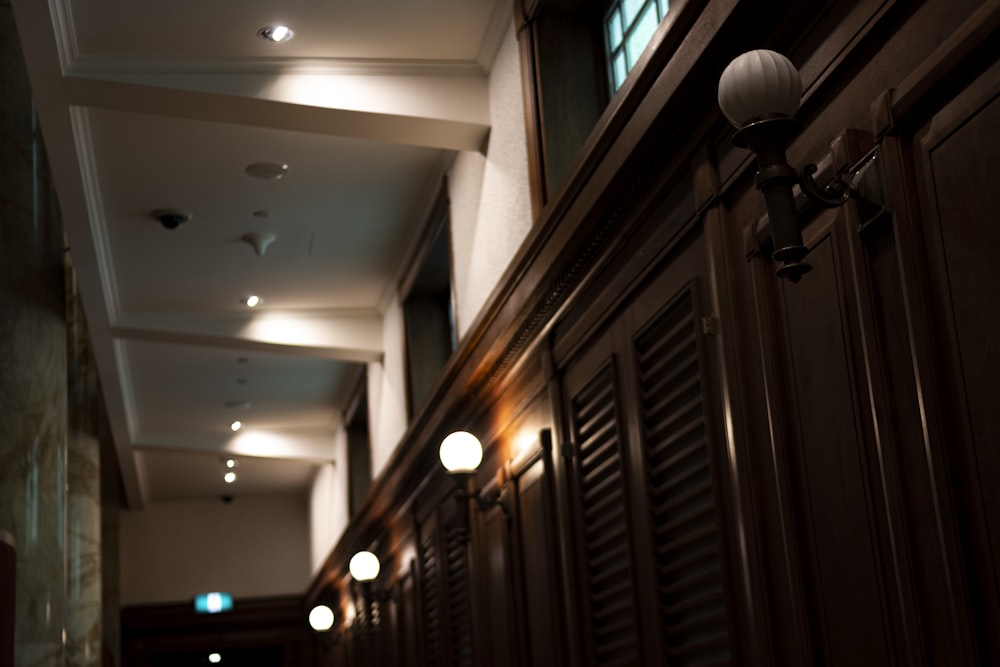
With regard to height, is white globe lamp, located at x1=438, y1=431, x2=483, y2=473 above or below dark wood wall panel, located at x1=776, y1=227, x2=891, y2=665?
above

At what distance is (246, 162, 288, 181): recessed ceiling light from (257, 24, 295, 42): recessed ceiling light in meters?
1.58

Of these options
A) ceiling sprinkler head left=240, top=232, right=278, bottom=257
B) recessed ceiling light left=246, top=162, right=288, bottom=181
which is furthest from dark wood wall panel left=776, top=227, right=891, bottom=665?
ceiling sprinkler head left=240, top=232, right=278, bottom=257

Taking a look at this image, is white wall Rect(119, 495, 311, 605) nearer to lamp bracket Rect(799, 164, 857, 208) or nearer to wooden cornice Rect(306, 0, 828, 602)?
wooden cornice Rect(306, 0, 828, 602)

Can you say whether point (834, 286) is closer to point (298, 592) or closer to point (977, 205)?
point (977, 205)

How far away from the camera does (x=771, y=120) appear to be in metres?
2.96

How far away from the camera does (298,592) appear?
18375 millimetres

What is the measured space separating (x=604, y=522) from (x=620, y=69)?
206 centimetres

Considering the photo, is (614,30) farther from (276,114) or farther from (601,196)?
(276,114)

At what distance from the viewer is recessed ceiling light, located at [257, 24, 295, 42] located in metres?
6.62

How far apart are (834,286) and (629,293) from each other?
64.4 inches

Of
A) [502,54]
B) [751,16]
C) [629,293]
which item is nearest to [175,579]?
[502,54]

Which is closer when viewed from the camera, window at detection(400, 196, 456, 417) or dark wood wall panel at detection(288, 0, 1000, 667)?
dark wood wall panel at detection(288, 0, 1000, 667)

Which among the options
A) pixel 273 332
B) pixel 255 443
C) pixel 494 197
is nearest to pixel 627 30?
pixel 494 197

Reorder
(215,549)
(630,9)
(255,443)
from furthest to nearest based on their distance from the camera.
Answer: (215,549)
(255,443)
(630,9)
